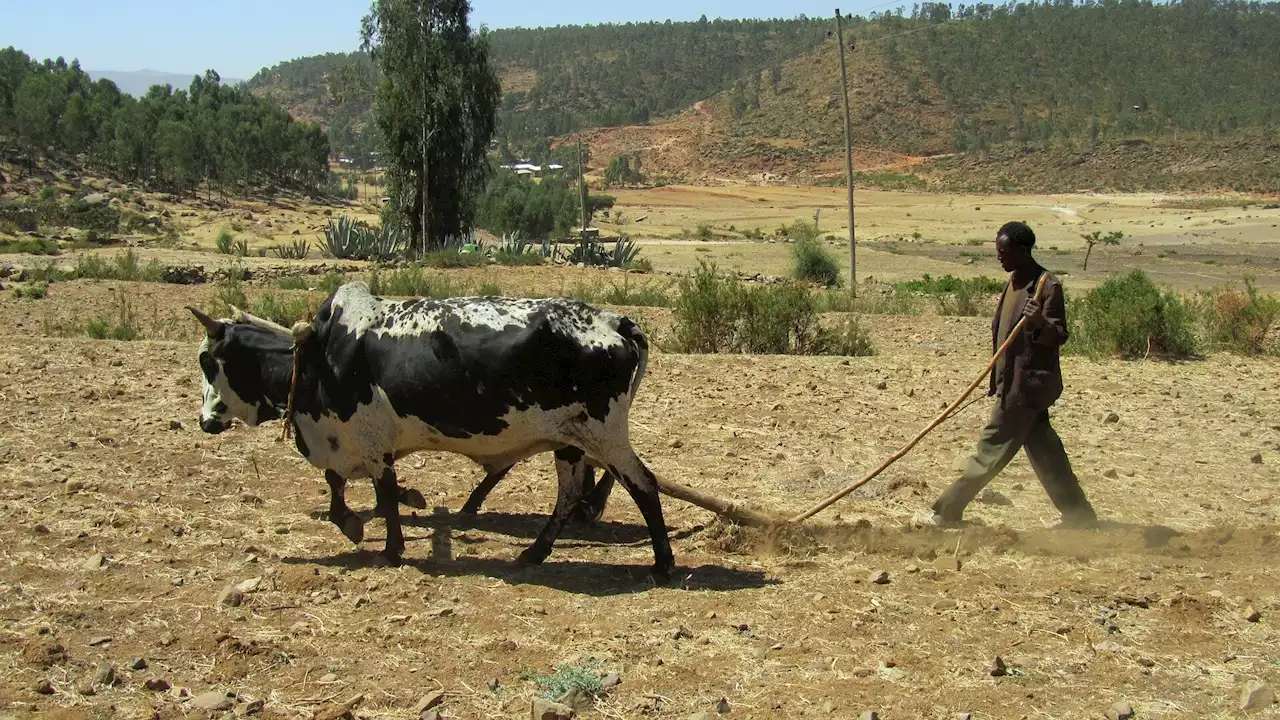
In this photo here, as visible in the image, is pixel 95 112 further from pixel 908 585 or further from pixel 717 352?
pixel 908 585

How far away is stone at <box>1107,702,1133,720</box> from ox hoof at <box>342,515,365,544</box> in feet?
12.7

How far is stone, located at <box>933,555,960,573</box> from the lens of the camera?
6320 mm

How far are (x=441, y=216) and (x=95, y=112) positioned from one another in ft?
105

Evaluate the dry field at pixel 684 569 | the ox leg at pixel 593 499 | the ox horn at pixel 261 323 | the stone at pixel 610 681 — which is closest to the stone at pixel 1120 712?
the dry field at pixel 684 569

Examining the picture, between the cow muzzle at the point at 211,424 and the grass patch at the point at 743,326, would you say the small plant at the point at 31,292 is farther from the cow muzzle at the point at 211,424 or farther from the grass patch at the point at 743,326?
the cow muzzle at the point at 211,424

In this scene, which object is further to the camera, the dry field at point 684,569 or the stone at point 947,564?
the stone at point 947,564

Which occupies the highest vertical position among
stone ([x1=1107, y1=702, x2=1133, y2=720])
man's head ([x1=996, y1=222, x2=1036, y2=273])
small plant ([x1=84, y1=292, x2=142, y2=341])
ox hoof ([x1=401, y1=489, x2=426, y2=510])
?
man's head ([x1=996, y1=222, x2=1036, y2=273])

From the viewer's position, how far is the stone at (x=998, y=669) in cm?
498

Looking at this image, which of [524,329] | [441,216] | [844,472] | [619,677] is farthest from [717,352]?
[441,216]

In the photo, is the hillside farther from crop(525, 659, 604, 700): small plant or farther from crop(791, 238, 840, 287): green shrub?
crop(525, 659, 604, 700): small plant

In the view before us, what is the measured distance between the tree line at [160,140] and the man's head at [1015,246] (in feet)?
179

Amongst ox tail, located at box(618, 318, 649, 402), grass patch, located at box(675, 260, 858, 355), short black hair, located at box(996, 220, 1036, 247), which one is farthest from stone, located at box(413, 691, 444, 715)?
grass patch, located at box(675, 260, 858, 355)

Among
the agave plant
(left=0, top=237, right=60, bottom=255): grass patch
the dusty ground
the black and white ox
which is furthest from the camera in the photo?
the agave plant

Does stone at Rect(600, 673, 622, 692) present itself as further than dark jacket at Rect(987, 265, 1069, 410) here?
No
